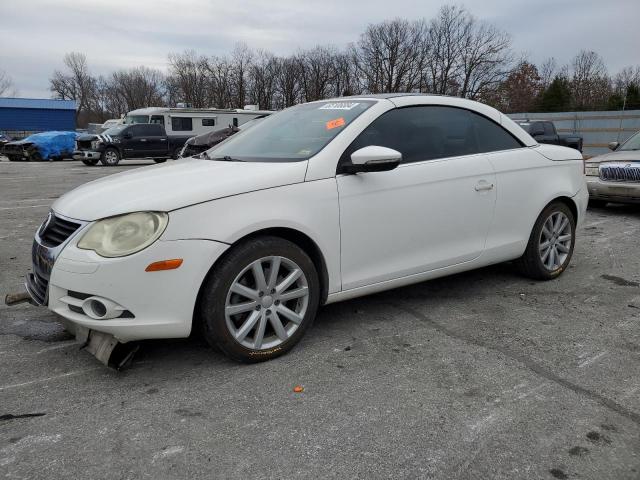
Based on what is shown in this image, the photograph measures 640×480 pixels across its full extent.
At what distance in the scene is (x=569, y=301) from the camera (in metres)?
4.17

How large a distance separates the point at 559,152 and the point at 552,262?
0.97 meters

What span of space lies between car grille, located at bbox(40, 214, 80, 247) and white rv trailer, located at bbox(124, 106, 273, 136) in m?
22.4

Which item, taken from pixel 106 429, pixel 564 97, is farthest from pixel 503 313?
pixel 564 97

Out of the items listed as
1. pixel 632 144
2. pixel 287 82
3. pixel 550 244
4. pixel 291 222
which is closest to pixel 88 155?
pixel 632 144

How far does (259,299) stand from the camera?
2.98 m

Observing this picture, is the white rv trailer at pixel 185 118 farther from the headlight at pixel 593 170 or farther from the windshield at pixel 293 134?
the windshield at pixel 293 134

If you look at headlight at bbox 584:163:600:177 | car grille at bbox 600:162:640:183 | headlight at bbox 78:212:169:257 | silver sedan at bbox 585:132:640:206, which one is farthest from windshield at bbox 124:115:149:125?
headlight at bbox 78:212:169:257

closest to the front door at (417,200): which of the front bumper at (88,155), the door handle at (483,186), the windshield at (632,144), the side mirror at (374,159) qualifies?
the door handle at (483,186)

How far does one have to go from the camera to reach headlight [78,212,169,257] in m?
2.64

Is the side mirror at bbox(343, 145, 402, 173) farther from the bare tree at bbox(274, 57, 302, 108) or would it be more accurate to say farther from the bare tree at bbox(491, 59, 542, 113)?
the bare tree at bbox(274, 57, 302, 108)

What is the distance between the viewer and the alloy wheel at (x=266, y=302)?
9.58 ft

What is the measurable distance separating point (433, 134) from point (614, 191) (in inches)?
220

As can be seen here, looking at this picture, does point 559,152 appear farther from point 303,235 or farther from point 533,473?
point 533,473

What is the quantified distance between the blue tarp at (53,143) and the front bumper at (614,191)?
75.5 feet
